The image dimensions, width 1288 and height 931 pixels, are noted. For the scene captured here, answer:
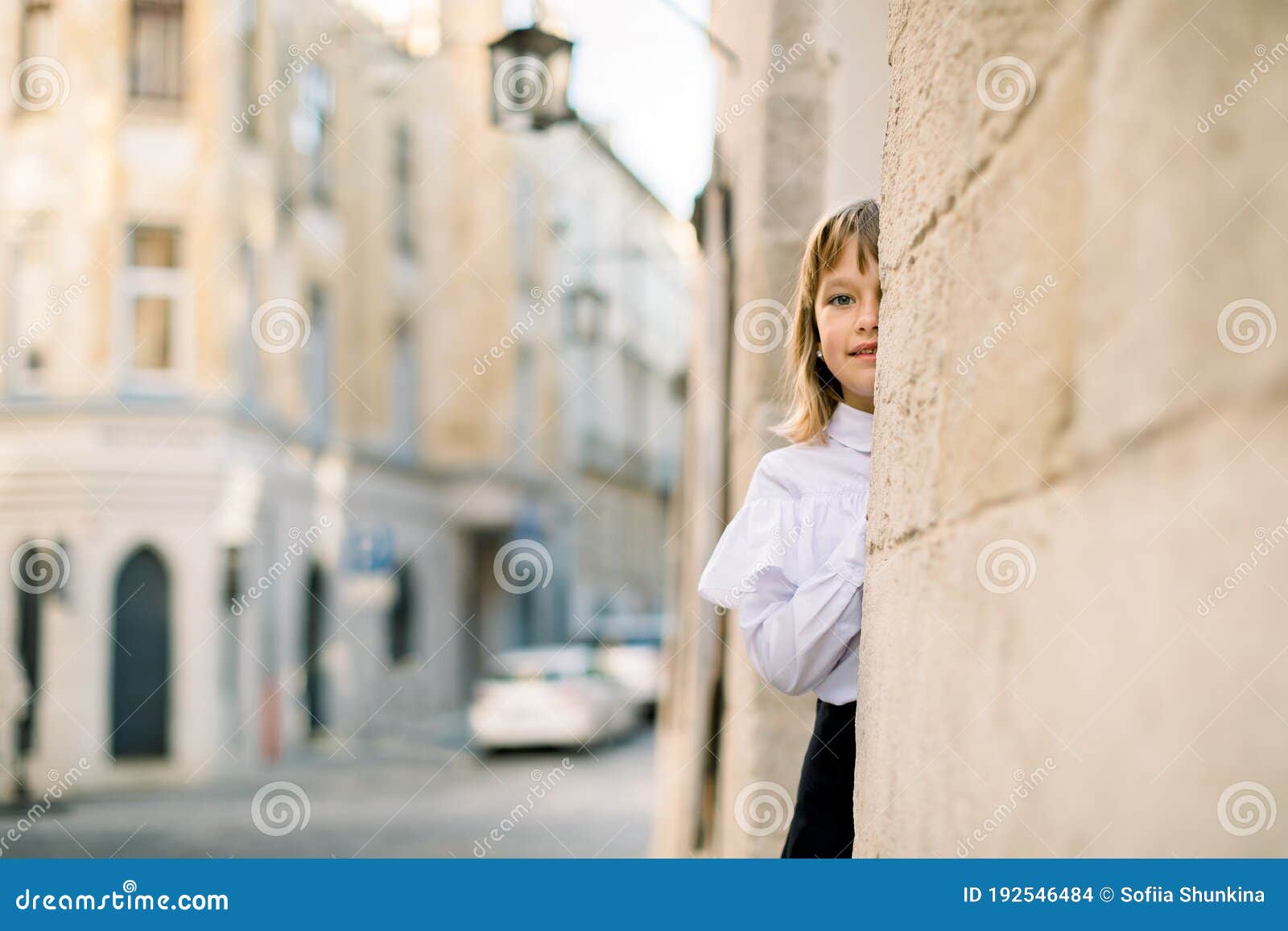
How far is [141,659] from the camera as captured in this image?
1527cm

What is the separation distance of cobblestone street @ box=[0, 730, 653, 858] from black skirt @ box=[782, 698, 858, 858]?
622 cm

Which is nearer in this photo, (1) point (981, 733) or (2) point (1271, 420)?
(2) point (1271, 420)

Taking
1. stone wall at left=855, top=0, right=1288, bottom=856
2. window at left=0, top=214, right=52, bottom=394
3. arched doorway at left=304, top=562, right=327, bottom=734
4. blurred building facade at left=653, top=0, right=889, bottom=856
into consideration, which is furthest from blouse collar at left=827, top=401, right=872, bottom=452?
arched doorway at left=304, top=562, right=327, bottom=734

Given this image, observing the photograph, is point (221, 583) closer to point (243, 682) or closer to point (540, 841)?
point (243, 682)

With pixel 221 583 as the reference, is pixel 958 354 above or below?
above

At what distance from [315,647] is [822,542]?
17.6 metres

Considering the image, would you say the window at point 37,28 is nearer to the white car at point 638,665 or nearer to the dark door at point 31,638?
the dark door at point 31,638

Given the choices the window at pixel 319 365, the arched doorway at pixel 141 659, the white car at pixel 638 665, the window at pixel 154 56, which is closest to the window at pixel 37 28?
the window at pixel 154 56

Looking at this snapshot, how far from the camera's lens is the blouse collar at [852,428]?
1952mm

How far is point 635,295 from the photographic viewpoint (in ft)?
121

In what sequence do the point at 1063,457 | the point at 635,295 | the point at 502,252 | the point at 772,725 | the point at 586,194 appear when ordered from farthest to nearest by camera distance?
1. the point at 635,295
2. the point at 586,194
3. the point at 502,252
4. the point at 772,725
5. the point at 1063,457
